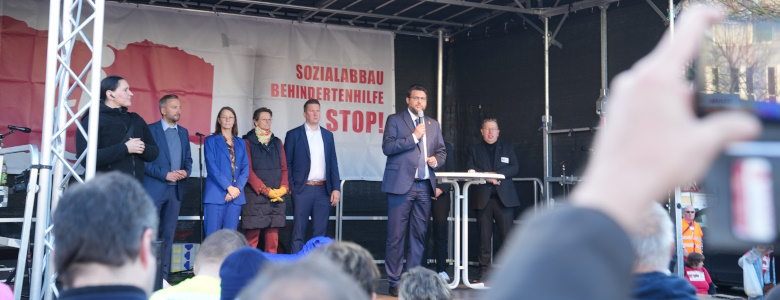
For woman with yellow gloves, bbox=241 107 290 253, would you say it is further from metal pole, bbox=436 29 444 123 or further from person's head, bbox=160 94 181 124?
metal pole, bbox=436 29 444 123

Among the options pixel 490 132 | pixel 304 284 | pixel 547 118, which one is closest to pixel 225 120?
pixel 490 132

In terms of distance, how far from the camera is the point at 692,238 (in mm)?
7109

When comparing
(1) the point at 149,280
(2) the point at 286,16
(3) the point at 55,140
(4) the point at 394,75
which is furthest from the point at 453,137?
(1) the point at 149,280

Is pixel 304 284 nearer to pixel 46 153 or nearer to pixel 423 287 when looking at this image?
pixel 423 287

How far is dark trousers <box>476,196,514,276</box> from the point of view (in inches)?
319

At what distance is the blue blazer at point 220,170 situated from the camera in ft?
22.4

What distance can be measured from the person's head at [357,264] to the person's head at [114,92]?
3.86 metres

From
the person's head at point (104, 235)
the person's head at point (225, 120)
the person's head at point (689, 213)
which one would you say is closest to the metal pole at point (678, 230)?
the person's head at point (689, 213)

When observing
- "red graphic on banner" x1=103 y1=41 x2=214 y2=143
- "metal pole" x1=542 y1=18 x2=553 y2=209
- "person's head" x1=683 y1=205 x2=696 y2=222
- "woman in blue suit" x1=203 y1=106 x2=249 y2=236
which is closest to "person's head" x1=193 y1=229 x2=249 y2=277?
"woman in blue suit" x1=203 y1=106 x2=249 y2=236

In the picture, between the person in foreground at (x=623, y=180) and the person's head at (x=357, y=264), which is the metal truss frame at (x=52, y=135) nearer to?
the person's head at (x=357, y=264)

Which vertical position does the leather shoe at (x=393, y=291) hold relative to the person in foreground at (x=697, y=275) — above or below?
below

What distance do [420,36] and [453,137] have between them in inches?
51.8

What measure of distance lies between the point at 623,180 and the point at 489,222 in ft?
25.5

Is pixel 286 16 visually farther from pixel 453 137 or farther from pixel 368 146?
pixel 453 137
